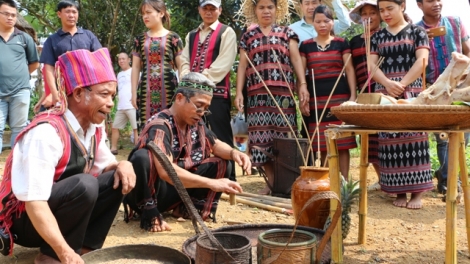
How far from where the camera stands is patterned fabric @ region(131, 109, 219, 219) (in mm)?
3231

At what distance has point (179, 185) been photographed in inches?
89.4

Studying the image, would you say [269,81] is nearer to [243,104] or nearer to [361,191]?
[243,104]

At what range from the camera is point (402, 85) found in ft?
12.9

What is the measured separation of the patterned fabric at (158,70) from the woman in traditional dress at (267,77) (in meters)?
0.69

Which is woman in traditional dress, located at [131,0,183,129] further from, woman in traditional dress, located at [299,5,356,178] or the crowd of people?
woman in traditional dress, located at [299,5,356,178]

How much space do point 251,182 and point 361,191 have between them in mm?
2483

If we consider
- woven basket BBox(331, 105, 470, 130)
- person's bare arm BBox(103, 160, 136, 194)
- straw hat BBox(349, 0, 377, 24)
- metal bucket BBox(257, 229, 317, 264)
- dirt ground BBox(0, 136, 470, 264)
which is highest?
straw hat BBox(349, 0, 377, 24)

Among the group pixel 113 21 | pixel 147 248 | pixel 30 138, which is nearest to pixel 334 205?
pixel 147 248

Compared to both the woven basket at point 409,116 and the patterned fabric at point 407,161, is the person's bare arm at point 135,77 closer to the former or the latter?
the patterned fabric at point 407,161

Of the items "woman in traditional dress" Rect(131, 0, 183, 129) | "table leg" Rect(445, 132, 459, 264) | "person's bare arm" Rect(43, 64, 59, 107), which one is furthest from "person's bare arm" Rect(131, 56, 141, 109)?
"table leg" Rect(445, 132, 459, 264)

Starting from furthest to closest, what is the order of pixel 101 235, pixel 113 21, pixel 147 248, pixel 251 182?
pixel 113 21
pixel 251 182
pixel 101 235
pixel 147 248

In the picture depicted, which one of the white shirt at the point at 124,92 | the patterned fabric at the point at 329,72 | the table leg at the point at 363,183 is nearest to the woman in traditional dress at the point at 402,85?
the patterned fabric at the point at 329,72

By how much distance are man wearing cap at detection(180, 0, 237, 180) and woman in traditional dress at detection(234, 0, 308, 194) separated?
0.42 feet

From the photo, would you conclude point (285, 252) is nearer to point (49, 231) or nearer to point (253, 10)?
point (49, 231)
